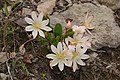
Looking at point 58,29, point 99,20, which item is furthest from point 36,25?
point 99,20

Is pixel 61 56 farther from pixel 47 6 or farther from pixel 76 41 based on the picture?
pixel 47 6

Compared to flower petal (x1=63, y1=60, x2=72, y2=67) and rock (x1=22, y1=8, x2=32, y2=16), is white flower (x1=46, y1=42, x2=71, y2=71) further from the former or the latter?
rock (x1=22, y1=8, x2=32, y2=16)

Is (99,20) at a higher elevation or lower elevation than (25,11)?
lower

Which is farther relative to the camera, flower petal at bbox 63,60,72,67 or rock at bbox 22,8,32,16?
rock at bbox 22,8,32,16

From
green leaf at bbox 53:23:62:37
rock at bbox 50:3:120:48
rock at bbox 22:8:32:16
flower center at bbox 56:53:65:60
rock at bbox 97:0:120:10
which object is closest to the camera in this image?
flower center at bbox 56:53:65:60

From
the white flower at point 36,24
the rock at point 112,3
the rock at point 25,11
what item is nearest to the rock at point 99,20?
the rock at point 112,3

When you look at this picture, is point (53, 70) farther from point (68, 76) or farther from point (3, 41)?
point (3, 41)

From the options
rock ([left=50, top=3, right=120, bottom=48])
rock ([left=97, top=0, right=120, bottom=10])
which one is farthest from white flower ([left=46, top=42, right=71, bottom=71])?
rock ([left=97, top=0, right=120, bottom=10])
